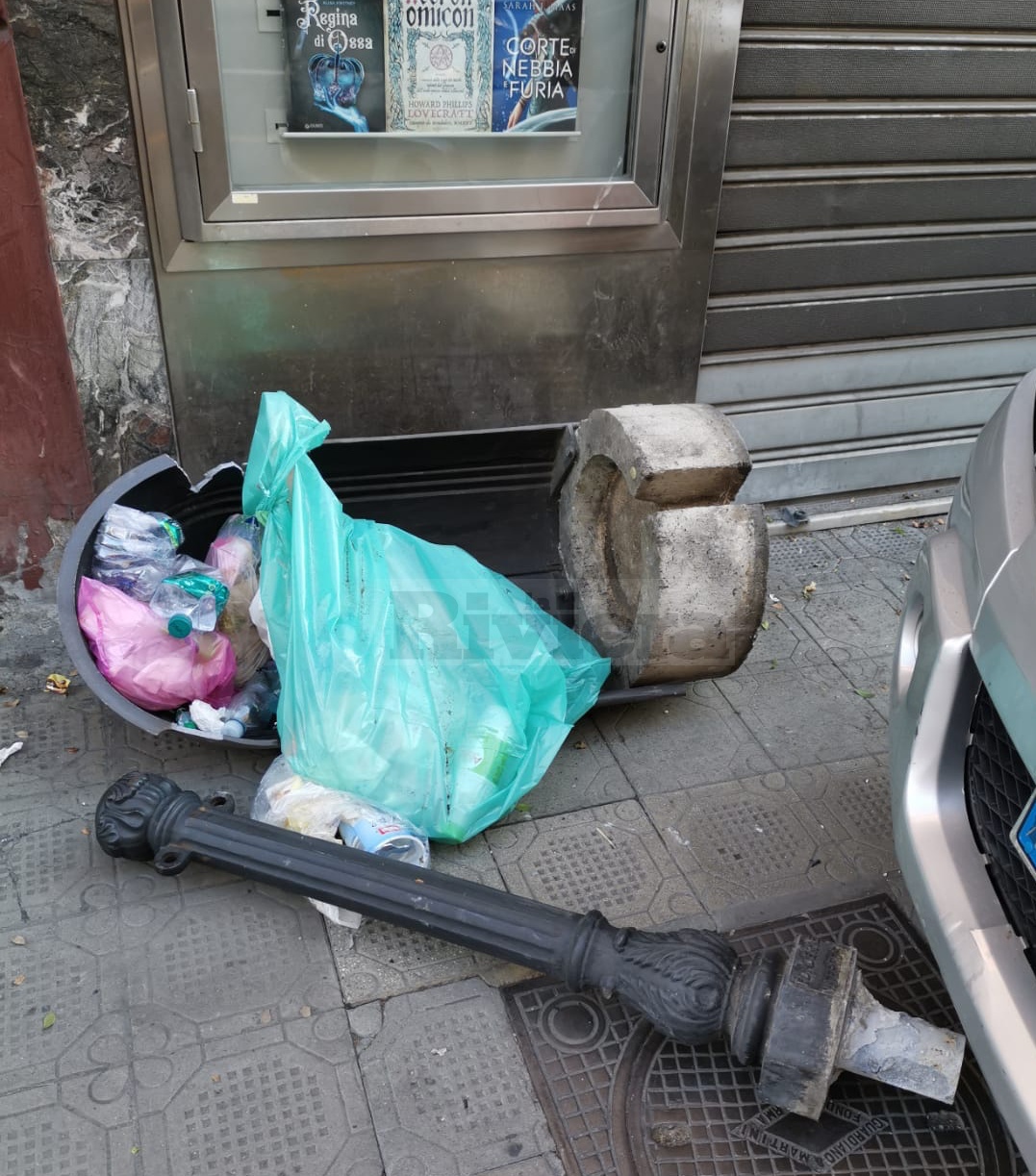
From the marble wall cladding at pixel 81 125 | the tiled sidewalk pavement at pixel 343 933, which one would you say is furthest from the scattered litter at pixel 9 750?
the marble wall cladding at pixel 81 125

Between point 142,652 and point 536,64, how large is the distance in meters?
2.28

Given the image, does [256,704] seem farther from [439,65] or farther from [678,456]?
[439,65]

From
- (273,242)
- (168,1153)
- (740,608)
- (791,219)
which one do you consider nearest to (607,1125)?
(168,1153)

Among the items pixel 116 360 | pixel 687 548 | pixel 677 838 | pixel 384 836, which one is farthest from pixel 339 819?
pixel 116 360

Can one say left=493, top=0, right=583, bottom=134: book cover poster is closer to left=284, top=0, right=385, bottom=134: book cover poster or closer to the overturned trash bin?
left=284, top=0, right=385, bottom=134: book cover poster

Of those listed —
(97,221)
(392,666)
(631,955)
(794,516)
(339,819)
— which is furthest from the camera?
(794,516)

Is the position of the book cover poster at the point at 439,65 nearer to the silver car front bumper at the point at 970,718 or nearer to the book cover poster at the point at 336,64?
the book cover poster at the point at 336,64

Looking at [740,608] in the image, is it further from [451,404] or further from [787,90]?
[787,90]

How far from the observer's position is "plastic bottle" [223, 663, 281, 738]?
9.69ft

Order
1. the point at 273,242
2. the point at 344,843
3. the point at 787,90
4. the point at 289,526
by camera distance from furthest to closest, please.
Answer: the point at 787,90, the point at 273,242, the point at 289,526, the point at 344,843

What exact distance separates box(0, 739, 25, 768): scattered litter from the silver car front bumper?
8.03 feet

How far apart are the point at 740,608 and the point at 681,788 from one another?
0.57 m

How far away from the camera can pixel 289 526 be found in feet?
9.14

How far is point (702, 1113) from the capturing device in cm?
211
